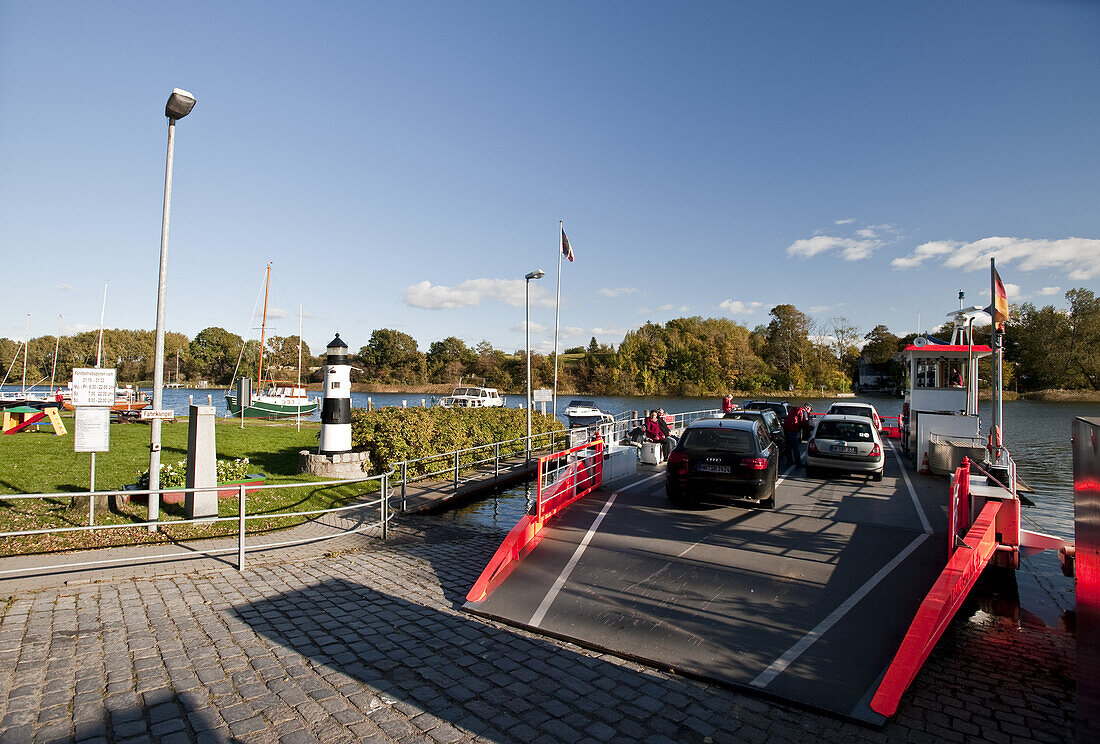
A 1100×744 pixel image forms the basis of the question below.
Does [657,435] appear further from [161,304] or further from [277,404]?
[277,404]

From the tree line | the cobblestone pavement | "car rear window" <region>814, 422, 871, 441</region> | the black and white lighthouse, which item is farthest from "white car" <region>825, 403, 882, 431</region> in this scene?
the tree line

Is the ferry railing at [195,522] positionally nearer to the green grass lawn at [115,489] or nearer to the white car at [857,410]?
the green grass lawn at [115,489]

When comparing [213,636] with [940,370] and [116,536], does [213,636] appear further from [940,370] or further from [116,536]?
[940,370]

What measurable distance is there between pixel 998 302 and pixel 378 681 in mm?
13451

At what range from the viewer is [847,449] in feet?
44.7

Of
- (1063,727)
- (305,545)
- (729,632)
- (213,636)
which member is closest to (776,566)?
(729,632)

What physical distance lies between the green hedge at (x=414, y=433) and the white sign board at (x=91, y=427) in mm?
5936

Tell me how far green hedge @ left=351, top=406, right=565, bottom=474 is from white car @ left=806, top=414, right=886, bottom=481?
29.3ft

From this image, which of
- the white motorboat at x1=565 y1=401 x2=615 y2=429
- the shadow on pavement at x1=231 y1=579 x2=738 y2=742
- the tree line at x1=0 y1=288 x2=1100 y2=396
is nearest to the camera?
the shadow on pavement at x1=231 y1=579 x2=738 y2=742

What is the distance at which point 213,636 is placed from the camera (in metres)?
5.49

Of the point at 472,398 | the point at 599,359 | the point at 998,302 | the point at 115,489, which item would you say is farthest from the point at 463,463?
the point at 599,359

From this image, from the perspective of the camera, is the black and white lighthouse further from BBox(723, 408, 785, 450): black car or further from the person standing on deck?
the person standing on deck

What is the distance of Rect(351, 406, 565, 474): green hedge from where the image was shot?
14.2 metres

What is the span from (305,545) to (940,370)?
61.4 feet
